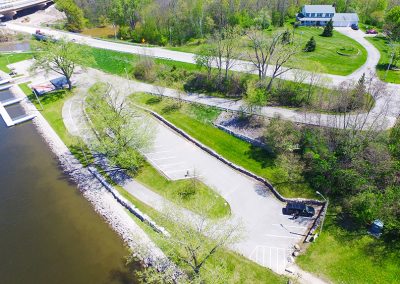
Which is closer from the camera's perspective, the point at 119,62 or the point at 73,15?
the point at 119,62

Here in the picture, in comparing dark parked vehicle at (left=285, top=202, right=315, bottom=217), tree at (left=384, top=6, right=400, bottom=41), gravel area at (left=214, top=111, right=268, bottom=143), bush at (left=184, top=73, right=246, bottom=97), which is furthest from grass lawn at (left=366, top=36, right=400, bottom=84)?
dark parked vehicle at (left=285, top=202, right=315, bottom=217)

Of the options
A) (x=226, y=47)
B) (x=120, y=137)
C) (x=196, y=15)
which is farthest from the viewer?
(x=196, y=15)

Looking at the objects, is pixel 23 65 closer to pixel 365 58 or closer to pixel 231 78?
pixel 231 78

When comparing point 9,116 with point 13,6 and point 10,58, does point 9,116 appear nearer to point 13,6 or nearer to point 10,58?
point 10,58

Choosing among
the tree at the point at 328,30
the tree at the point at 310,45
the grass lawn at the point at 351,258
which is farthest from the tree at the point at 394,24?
the grass lawn at the point at 351,258

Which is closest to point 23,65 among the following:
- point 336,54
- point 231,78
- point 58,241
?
point 231,78

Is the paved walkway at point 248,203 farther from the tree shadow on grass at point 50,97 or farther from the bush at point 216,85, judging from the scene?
the bush at point 216,85

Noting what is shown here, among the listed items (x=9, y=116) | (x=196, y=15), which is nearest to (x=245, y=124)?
(x=196, y=15)
